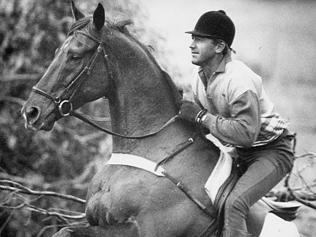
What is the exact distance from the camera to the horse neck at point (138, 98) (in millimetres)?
4594

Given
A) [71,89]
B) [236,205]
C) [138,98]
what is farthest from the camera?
[138,98]

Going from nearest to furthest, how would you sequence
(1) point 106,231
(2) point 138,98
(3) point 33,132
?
(1) point 106,231
(2) point 138,98
(3) point 33,132

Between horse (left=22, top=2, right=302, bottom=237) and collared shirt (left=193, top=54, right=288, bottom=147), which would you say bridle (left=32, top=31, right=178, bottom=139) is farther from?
collared shirt (left=193, top=54, right=288, bottom=147)

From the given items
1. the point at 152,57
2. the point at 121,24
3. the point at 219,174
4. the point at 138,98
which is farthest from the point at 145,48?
the point at 219,174

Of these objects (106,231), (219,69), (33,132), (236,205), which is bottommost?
(33,132)

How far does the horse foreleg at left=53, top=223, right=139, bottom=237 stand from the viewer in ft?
14.0

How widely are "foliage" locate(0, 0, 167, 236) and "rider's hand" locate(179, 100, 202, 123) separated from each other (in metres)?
3.75

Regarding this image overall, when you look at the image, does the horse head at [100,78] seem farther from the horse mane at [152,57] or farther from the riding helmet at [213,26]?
the riding helmet at [213,26]

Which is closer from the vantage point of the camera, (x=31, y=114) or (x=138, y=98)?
(x=31, y=114)

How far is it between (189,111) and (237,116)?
0.37 meters

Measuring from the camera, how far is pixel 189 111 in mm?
4613

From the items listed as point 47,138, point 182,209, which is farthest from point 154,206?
point 47,138

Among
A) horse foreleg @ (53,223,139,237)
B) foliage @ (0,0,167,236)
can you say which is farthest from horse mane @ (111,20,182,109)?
foliage @ (0,0,167,236)

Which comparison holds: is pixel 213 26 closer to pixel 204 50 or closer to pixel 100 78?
pixel 204 50
